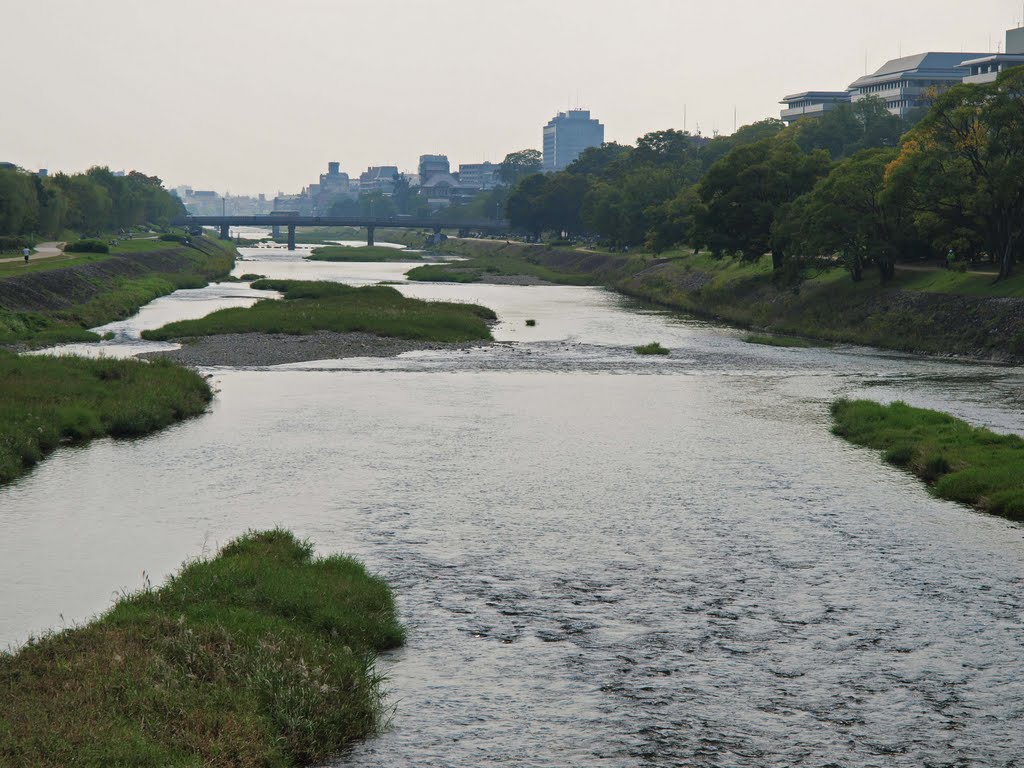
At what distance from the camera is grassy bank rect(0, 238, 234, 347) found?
6744cm

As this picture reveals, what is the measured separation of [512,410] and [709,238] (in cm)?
5946

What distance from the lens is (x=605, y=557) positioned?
85.7 feet

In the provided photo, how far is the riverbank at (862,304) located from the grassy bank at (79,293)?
162ft

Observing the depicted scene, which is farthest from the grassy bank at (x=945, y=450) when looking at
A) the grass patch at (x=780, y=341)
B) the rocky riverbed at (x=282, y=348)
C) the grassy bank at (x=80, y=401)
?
the rocky riverbed at (x=282, y=348)

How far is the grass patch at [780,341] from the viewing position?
73562 mm

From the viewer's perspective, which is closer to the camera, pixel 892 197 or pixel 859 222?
pixel 892 197

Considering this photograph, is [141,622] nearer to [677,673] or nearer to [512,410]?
[677,673]

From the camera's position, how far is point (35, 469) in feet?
112

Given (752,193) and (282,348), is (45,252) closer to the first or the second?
(282,348)

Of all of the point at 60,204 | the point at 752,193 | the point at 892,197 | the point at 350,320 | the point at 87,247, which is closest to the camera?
the point at 350,320

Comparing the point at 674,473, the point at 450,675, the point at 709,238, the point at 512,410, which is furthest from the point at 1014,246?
the point at 450,675

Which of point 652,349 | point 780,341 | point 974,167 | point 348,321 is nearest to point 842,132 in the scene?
point 974,167

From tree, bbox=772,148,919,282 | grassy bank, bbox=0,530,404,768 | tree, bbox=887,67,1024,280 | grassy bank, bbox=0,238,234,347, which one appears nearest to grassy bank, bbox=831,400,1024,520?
grassy bank, bbox=0,530,404,768

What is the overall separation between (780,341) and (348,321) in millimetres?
28986
